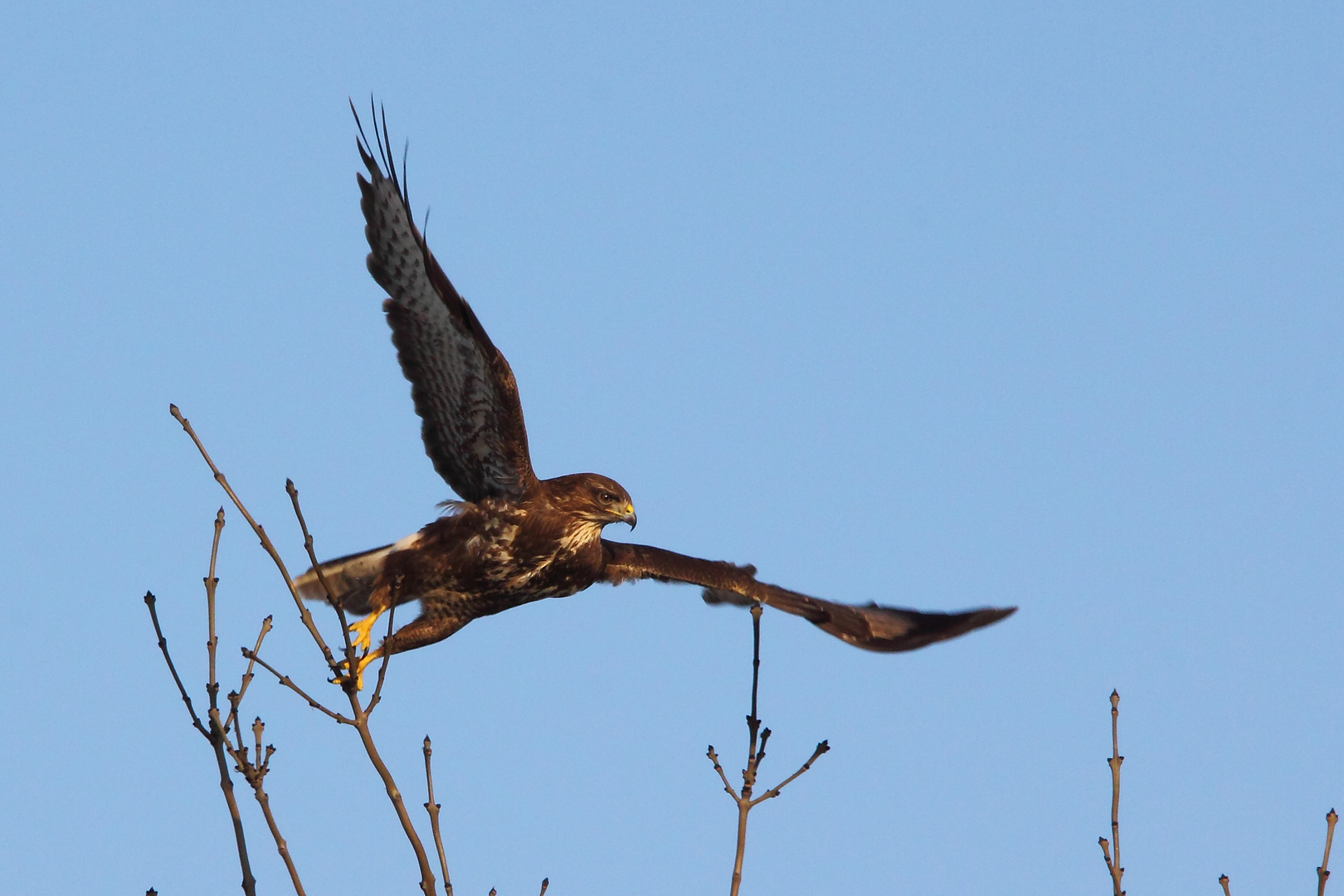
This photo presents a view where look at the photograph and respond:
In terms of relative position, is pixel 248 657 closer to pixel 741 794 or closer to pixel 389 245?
pixel 741 794

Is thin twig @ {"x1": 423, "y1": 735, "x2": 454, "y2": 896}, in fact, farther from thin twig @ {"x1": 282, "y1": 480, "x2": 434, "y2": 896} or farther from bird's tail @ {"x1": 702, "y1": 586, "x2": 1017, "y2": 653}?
bird's tail @ {"x1": 702, "y1": 586, "x2": 1017, "y2": 653}

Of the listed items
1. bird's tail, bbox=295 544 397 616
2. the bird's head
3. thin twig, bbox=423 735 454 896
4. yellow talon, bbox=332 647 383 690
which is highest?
the bird's head

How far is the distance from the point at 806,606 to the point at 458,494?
3.22 metres

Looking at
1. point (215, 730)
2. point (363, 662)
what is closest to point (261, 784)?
point (215, 730)

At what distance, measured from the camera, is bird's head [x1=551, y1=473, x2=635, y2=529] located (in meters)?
8.47

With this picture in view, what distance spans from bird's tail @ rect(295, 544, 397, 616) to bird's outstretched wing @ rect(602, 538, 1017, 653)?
5.46 feet

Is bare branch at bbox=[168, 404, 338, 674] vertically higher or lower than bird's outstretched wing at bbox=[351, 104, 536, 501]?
lower

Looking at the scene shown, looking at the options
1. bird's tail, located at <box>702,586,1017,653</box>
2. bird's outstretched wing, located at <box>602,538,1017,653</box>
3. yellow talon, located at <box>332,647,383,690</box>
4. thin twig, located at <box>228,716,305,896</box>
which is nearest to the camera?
thin twig, located at <box>228,716,305,896</box>

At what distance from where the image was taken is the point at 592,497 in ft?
28.0

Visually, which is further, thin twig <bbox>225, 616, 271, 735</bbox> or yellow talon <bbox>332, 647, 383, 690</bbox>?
yellow talon <bbox>332, 647, 383, 690</bbox>

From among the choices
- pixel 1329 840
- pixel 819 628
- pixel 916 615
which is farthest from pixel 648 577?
pixel 1329 840

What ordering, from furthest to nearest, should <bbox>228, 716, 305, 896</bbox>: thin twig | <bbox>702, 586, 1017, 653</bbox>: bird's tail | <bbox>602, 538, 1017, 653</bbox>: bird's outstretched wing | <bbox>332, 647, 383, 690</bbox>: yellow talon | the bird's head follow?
1. <bbox>702, 586, 1017, 653</bbox>: bird's tail
2. <bbox>602, 538, 1017, 653</bbox>: bird's outstretched wing
3. the bird's head
4. <bbox>332, 647, 383, 690</bbox>: yellow talon
5. <bbox>228, 716, 305, 896</bbox>: thin twig

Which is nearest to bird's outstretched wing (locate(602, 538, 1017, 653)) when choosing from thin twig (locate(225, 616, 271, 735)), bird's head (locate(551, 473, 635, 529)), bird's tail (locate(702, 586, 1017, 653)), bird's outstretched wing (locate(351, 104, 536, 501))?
bird's tail (locate(702, 586, 1017, 653))

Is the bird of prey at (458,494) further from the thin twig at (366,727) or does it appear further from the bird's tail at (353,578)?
the thin twig at (366,727)
